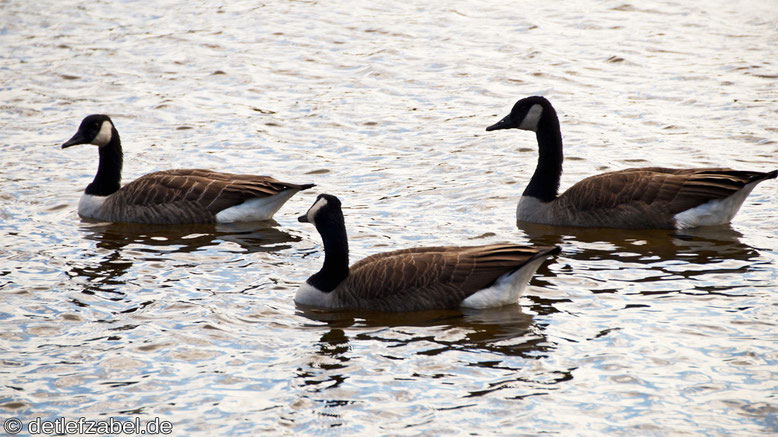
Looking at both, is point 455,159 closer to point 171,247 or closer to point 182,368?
point 171,247

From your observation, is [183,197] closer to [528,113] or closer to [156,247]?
[156,247]

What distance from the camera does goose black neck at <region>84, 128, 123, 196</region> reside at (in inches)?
536

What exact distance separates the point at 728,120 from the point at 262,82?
343 inches

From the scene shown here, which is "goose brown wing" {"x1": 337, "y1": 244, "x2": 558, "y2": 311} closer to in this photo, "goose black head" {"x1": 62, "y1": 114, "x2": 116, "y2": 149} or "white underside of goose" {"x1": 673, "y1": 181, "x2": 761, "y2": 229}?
"white underside of goose" {"x1": 673, "y1": 181, "x2": 761, "y2": 229}

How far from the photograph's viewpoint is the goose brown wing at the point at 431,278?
31.8ft

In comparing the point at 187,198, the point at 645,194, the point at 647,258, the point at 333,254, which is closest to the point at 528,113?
the point at 645,194

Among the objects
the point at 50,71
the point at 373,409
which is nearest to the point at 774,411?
the point at 373,409

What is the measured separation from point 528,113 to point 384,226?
8.42 ft

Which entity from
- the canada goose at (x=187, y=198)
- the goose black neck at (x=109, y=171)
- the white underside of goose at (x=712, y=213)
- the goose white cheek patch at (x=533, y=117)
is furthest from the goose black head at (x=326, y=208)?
the goose black neck at (x=109, y=171)

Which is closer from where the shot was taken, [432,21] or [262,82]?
[262,82]

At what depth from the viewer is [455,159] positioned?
15.4 m

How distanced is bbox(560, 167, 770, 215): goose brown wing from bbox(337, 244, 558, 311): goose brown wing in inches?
120

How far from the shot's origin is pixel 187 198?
13094 millimetres

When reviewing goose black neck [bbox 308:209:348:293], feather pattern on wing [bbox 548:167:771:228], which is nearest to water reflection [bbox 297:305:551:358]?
goose black neck [bbox 308:209:348:293]
